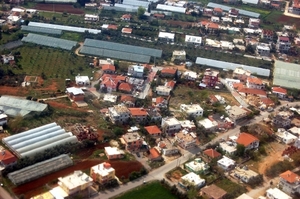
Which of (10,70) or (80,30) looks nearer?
(10,70)

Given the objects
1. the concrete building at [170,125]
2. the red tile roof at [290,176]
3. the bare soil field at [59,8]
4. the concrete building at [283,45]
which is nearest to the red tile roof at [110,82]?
the concrete building at [170,125]

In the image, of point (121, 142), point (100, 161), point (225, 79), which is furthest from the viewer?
point (225, 79)

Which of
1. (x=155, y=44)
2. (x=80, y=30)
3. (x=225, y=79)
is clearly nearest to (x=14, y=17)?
(x=80, y=30)

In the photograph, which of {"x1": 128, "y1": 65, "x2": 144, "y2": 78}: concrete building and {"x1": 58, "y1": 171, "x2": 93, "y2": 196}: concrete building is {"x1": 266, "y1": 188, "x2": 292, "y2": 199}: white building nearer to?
{"x1": 58, "y1": 171, "x2": 93, "y2": 196}: concrete building

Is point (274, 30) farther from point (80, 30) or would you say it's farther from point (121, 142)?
point (121, 142)

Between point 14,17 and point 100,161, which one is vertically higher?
point 14,17

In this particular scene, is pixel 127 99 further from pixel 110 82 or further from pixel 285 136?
pixel 285 136

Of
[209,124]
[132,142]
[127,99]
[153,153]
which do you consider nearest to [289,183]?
[209,124]
